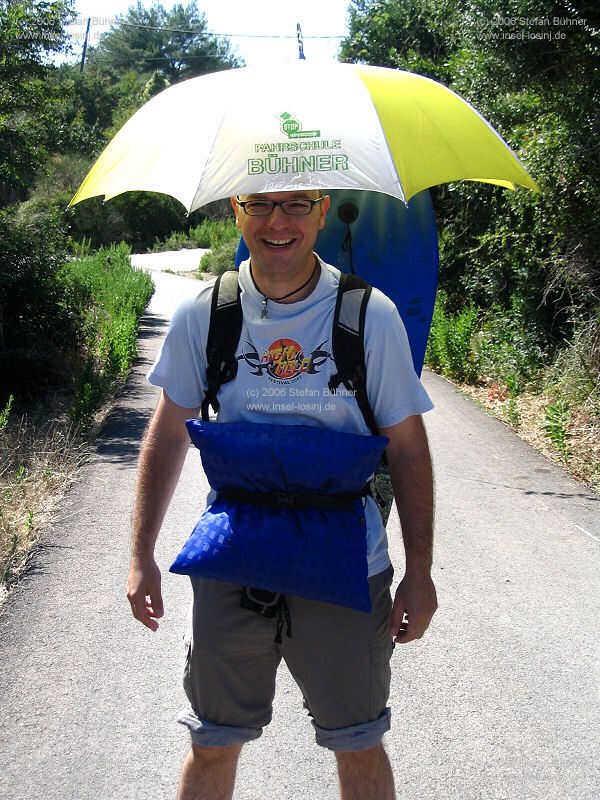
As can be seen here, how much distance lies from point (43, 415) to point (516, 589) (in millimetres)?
6148

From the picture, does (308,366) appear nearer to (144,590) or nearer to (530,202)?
(144,590)

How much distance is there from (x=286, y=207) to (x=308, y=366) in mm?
411

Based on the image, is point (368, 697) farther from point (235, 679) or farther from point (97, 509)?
point (97, 509)

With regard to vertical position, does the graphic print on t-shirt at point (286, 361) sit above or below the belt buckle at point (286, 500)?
above

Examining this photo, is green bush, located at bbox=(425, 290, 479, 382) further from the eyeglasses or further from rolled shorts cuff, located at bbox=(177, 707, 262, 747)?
rolled shorts cuff, located at bbox=(177, 707, 262, 747)

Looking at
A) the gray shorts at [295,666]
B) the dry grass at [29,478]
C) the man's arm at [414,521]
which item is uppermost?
the man's arm at [414,521]

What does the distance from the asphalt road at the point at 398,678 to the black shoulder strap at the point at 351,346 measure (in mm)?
1706

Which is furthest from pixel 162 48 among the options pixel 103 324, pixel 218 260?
pixel 103 324

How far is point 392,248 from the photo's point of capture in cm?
323

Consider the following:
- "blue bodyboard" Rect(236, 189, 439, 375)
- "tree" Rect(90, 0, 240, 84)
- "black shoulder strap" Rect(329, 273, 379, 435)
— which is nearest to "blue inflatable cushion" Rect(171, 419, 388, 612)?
"black shoulder strap" Rect(329, 273, 379, 435)

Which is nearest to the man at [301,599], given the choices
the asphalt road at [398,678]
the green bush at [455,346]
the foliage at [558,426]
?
the asphalt road at [398,678]

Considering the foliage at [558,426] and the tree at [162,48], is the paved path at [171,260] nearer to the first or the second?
the foliage at [558,426]

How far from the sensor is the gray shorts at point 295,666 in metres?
2.37

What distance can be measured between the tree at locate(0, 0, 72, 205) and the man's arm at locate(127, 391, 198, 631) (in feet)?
30.9
